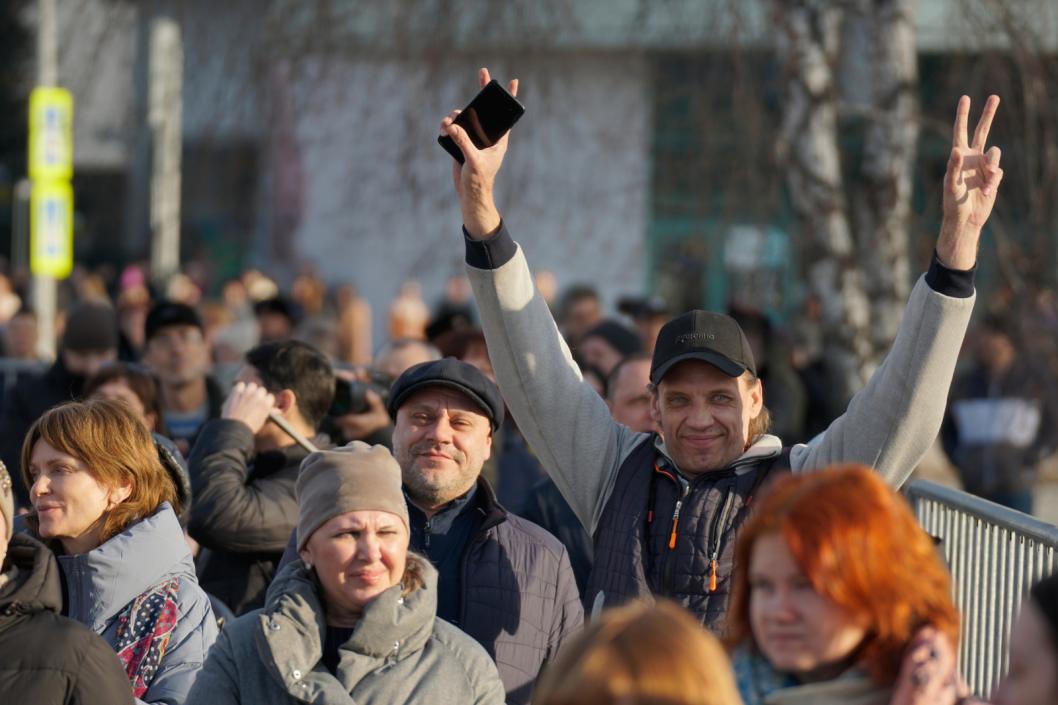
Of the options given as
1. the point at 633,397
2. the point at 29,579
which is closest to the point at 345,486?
the point at 29,579

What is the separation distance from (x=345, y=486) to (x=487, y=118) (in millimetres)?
1131

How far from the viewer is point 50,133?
14.8 m

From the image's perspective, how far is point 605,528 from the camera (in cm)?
425

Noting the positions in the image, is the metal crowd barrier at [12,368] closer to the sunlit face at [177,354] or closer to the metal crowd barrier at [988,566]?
the sunlit face at [177,354]

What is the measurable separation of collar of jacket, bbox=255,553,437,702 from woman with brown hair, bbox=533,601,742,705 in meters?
1.32

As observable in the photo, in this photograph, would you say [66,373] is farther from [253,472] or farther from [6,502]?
[6,502]

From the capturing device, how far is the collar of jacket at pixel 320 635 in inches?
139

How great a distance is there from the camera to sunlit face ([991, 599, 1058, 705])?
2.59m

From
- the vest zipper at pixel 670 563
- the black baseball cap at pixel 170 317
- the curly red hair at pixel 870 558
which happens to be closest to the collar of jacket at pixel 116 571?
the vest zipper at pixel 670 563

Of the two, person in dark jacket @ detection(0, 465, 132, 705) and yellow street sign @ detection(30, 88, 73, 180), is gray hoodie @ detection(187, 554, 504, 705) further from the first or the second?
yellow street sign @ detection(30, 88, 73, 180)

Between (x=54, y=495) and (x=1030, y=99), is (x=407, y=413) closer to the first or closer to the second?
(x=54, y=495)

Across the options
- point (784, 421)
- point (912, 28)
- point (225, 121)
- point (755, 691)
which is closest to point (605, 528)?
point (755, 691)

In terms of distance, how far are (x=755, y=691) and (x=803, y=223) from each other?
279 inches

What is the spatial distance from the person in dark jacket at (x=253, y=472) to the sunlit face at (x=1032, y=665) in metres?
3.05
